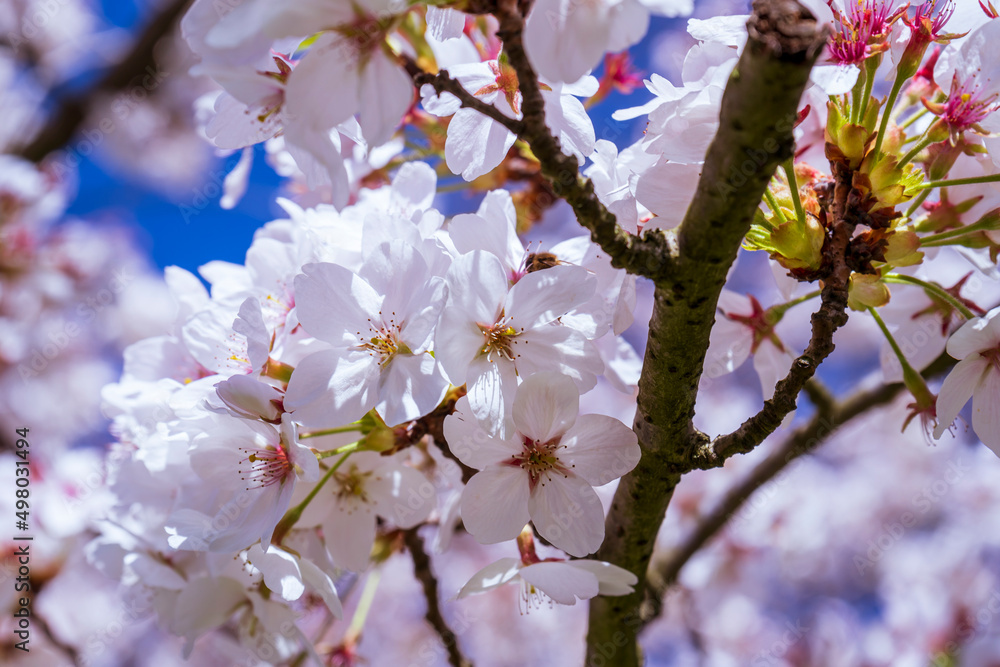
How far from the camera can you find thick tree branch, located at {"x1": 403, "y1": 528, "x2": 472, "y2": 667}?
1.45m

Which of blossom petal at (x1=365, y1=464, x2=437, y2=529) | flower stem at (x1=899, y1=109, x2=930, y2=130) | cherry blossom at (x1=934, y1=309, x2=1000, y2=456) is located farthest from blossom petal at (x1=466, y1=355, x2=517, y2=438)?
flower stem at (x1=899, y1=109, x2=930, y2=130)

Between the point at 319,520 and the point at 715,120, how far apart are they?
0.90 meters

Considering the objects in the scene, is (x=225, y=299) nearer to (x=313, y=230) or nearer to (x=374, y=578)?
(x=313, y=230)

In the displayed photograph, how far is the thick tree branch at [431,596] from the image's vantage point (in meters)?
1.45

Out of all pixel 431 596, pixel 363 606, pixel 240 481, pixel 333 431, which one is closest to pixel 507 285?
pixel 333 431

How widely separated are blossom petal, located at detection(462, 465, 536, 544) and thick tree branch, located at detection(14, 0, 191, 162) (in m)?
3.10

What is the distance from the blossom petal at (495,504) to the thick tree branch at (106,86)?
3.10 m

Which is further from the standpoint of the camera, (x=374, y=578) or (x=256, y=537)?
(x=374, y=578)

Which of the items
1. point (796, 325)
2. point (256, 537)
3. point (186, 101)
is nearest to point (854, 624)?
point (796, 325)

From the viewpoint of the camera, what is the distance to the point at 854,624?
127 inches

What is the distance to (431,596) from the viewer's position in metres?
1.49

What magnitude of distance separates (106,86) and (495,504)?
3410 millimetres

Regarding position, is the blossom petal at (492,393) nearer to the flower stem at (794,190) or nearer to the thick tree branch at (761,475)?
the flower stem at (794,190)

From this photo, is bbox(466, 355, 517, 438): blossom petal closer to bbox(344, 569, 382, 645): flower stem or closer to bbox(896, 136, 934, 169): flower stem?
bbox(896, 136, 934, 169): flower stem
